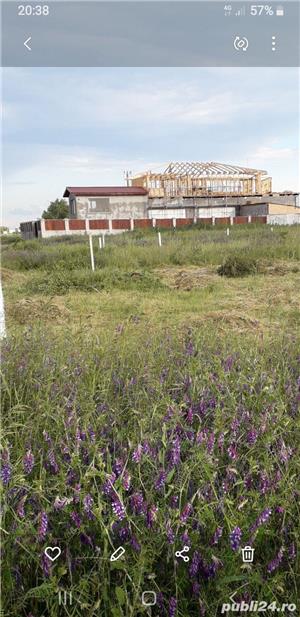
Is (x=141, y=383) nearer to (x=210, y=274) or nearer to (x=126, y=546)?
(x=126, y=546)

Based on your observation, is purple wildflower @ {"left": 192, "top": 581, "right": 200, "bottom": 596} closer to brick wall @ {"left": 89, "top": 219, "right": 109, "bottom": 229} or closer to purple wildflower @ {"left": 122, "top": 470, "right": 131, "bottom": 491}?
purple wildflower @ {"left": 122, "top": 470, "right": 131, "bottom": 491}

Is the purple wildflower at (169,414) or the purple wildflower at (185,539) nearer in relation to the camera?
the purple wildflower at (185,539)

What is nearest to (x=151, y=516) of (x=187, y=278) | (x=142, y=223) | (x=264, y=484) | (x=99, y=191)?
(x=264, y=484)

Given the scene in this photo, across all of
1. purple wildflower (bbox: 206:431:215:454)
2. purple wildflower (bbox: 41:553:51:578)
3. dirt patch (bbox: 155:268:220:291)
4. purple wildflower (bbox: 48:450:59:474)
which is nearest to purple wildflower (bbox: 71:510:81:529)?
purple wildflower (bbox: 41:553:51:578)

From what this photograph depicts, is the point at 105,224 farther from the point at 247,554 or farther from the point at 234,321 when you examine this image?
the point at 247,554

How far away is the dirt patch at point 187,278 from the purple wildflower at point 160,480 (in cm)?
824

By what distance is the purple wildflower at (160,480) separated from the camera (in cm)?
129

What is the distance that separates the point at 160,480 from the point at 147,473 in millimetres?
107

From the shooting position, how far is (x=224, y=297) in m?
8.42

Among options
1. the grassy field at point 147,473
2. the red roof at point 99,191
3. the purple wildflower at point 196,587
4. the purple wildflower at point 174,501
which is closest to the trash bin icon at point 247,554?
the grassy field at point 147,473

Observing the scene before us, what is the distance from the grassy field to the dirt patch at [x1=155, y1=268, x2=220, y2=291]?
6.49 m

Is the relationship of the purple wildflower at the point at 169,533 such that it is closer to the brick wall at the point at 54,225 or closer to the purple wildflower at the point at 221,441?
the purple wildflower at the point at 221,441

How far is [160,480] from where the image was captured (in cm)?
129

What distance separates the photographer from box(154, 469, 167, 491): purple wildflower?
4.22 feet
